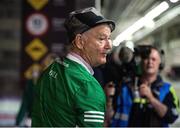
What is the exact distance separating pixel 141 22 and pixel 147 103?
0.80 meters

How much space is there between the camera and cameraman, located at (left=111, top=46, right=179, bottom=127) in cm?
228

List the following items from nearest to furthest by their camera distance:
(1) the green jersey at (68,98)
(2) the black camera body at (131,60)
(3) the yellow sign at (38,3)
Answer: (1) the green jersey at (68,98) < (2) the black camera body at (131,60) < (3) the yellow sign at (38,3)

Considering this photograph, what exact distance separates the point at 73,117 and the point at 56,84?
0.42 ft

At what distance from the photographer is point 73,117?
4.52 ft

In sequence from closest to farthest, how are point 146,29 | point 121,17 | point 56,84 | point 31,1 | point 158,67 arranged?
point 56,84 < point 121,17 < point 146,29 < point 158,67 < point 31,1

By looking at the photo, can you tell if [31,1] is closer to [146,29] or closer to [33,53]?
[33,53]

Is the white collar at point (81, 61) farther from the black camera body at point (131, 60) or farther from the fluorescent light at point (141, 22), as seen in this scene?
the black camera body at point (131, 60)

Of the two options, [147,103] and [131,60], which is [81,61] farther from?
[147,103]

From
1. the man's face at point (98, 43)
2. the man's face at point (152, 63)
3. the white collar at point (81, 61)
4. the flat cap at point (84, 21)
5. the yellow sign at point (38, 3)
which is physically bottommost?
the man's face at point (152, 63)

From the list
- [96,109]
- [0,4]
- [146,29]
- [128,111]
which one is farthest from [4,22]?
[96,109]

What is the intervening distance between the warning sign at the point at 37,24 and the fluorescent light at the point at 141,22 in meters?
3.51

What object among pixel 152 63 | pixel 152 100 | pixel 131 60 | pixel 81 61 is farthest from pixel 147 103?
pixel 81 61

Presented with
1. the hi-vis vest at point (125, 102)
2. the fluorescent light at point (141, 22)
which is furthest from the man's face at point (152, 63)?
the fluorescent light at point (141, 22)

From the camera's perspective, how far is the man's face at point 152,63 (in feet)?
7.09
